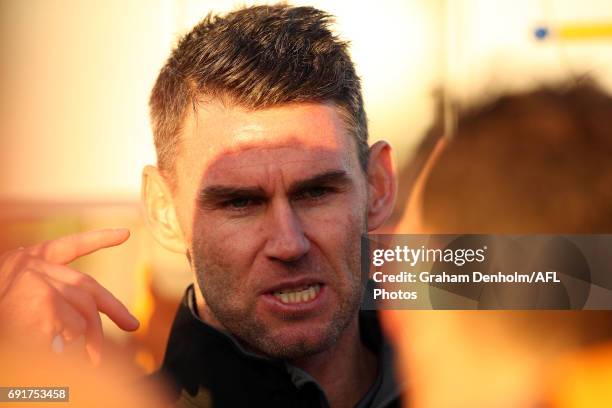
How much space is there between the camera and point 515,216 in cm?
296

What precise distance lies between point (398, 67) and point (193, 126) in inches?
25.3

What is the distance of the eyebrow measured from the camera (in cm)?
282

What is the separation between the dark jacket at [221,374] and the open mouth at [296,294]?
0.20 m

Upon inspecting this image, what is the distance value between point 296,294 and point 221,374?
0.34 m

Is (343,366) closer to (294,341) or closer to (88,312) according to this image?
(294,341)

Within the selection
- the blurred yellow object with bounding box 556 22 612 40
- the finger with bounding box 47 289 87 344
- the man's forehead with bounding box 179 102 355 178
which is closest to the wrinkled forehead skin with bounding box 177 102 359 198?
the man's forehead with bounding box 179 102 355 178

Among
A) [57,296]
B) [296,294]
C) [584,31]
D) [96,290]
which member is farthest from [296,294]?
[584,31]

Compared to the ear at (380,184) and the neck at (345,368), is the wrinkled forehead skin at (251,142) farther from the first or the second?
the neck at (345,368)

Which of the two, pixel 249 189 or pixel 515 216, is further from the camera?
pixel 515 216

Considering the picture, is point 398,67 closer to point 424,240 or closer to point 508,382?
point 424,240

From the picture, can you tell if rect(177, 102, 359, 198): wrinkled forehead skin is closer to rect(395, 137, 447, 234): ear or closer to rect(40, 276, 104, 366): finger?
rect(395, 137, 447, 234): ear

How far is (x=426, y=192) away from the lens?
297cm

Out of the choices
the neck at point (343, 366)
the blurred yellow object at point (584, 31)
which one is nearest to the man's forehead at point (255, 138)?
the neck at point (343, 366)

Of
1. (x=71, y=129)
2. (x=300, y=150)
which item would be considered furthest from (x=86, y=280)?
(x=300, y=150)
